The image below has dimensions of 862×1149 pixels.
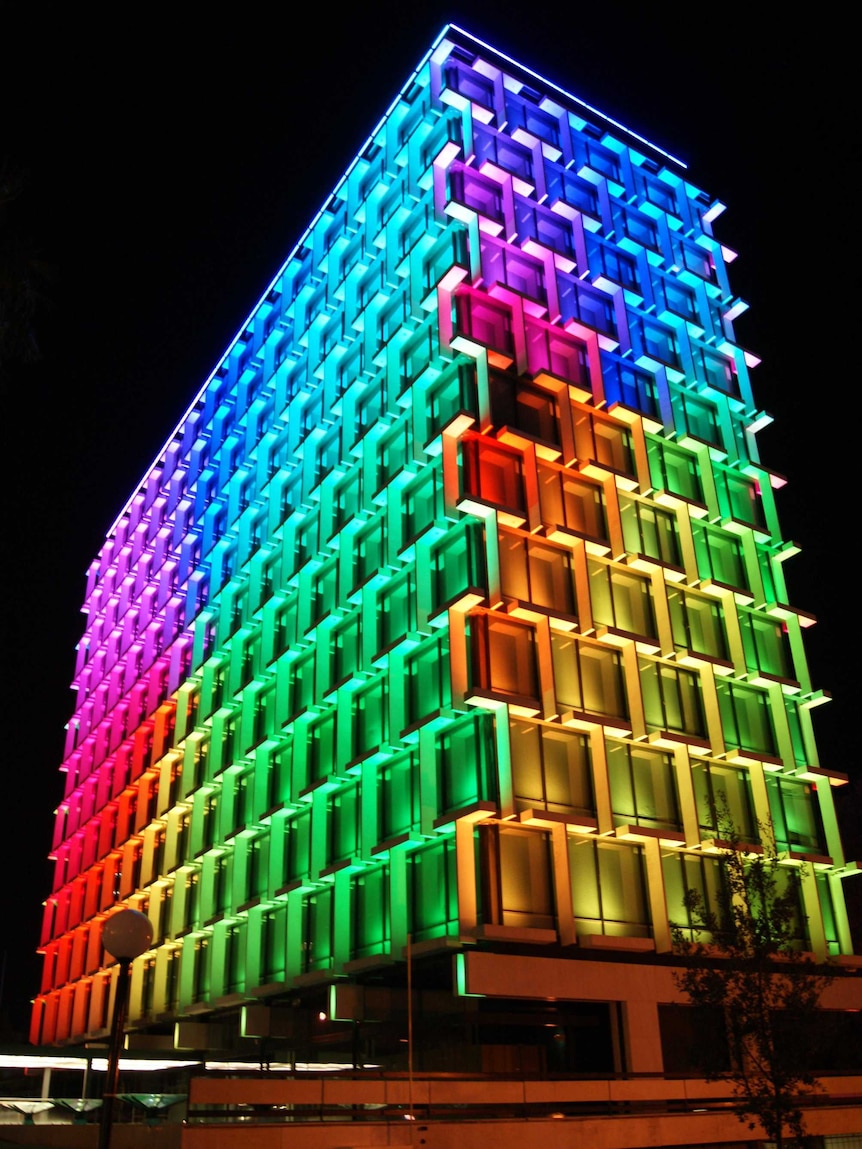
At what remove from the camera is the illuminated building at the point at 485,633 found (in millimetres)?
32156

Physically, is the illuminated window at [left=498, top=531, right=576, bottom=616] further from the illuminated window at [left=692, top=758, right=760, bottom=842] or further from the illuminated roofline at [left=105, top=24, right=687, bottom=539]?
the illuminated roofline at [left=105, top=24, right=687, bottom=539]

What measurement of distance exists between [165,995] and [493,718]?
26.8 metres

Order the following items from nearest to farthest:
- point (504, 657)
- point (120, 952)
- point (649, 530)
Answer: point (120, 952) → point (504, 657) → point (649, 530)

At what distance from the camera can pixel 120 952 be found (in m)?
11.3

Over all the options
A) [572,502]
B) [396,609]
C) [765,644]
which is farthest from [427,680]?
[765,644]

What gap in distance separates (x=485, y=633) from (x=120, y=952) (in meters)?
23.1

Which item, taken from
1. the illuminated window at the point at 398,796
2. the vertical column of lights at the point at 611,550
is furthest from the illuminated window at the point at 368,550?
the illuminated window at the point at 398,796

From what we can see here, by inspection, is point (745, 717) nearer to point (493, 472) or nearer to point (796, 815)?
point (796, 815)

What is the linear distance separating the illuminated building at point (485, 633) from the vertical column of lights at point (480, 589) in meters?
0.15

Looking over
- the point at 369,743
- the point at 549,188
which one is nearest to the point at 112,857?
the point at 369,743

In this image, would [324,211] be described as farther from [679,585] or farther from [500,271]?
[679,585]

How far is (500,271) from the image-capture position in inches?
1613

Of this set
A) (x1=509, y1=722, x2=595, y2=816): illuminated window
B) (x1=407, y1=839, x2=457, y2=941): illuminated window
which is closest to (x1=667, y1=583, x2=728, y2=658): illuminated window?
(x1=509, y1=722, x2=595, y2=816): illuminated window

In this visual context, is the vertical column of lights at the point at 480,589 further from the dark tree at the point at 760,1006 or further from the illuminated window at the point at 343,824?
the dark tree at the point at 760,1006
